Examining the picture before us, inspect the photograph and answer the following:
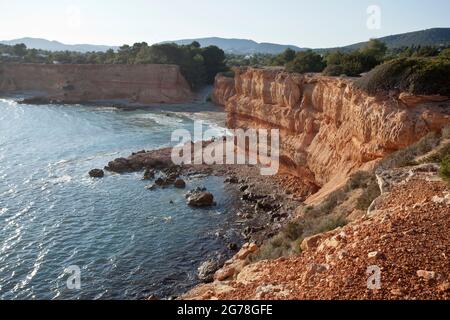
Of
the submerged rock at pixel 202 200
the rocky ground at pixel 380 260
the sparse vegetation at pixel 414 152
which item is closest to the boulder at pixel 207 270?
the rocky ground at pixel 380 260

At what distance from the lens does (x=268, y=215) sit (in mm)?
24531

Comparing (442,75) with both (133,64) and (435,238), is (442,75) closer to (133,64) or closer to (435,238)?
(435,238)

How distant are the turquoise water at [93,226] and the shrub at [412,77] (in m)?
10.6

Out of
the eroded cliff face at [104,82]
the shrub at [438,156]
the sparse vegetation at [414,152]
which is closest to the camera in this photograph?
the shrub at [438,156]

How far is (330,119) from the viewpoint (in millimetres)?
24641

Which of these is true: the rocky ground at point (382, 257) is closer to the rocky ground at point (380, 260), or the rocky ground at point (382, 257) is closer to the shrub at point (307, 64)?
the rocky ground at point (380, 260)

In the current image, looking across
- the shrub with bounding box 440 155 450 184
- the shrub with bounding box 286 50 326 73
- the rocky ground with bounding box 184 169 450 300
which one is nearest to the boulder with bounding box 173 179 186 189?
the shrub with bounding box 286 50 326 73

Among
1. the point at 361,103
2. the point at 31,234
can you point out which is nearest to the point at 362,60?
the point at 361,103

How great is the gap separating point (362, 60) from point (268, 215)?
12.1 metres

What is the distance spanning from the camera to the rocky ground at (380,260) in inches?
285

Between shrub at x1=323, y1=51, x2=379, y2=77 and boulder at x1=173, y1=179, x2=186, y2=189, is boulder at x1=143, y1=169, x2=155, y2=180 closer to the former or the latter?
boulder at x1=173, y1=179, x2=186, y2=189

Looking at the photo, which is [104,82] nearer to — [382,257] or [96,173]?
[96,173]

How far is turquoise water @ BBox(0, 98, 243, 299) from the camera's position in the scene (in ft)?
57.2

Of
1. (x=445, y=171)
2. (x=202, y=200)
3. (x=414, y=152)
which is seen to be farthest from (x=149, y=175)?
(x=445, y=171)
